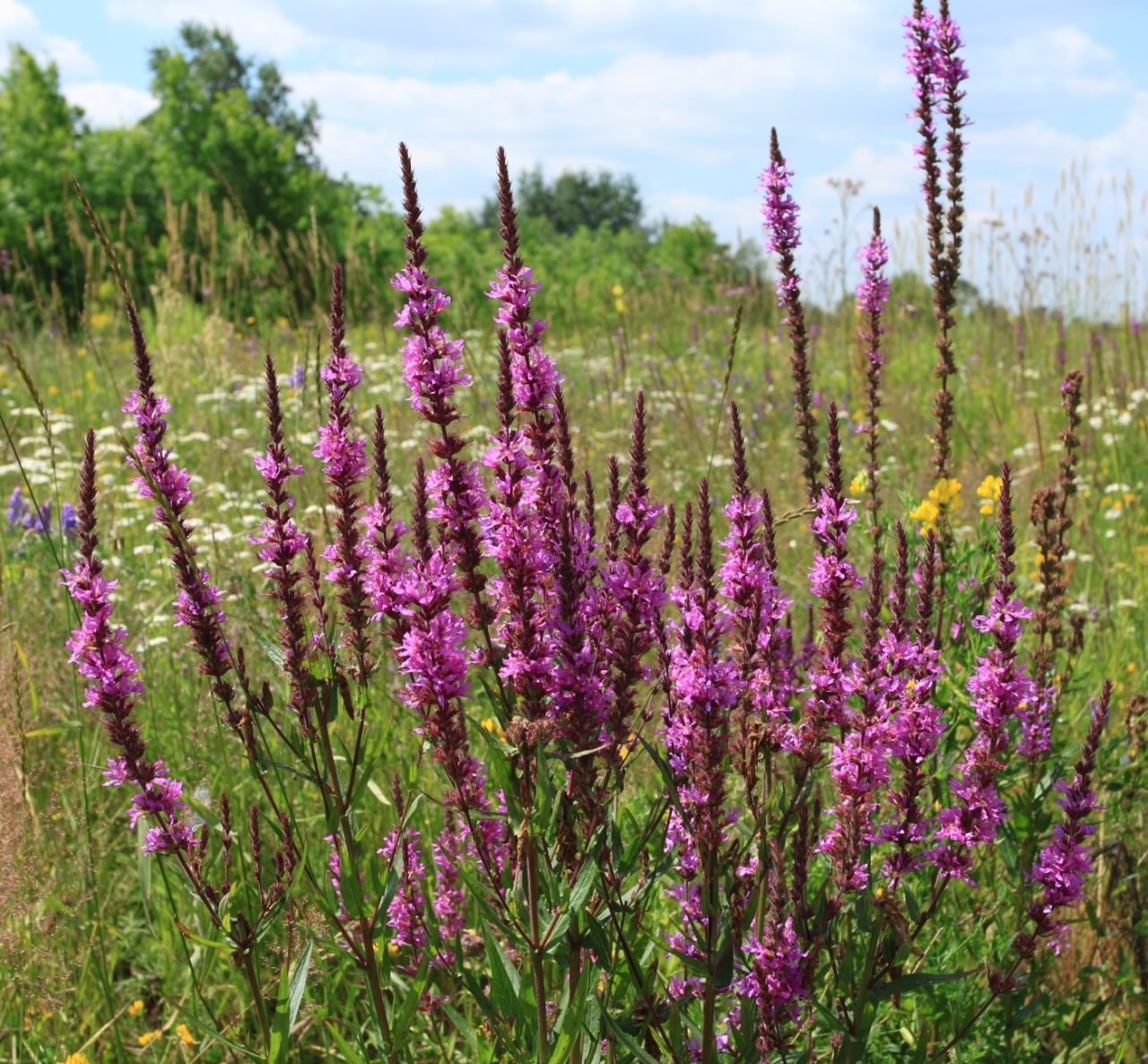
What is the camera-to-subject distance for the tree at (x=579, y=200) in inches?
3282

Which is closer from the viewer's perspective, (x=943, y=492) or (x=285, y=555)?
(x=285, y=555)

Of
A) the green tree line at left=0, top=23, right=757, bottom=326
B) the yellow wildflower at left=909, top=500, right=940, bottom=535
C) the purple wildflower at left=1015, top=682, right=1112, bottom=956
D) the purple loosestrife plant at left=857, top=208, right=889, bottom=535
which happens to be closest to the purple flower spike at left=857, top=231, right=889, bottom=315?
the purple loosestrife plant at left=857, top=208, right=889, bottom=535

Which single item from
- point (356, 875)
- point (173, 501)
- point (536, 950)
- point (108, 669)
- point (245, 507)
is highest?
point (173, 501)

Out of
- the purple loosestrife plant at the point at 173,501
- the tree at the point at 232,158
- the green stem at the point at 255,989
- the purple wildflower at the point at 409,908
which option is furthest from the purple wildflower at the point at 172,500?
the tree at the point at 232,158

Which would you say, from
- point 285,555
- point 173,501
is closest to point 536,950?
point 285,555

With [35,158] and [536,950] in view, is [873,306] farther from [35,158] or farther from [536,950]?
[35,158]

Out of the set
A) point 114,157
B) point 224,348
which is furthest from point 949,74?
point 114,157

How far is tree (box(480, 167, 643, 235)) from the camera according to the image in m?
83.4

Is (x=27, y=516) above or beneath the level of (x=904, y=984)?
above

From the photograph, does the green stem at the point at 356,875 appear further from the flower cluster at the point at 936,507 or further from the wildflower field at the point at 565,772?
the flower cluster at the point at 936,507

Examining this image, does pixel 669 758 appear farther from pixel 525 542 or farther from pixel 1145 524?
pixel 1145 524

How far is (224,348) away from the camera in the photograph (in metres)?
8.29

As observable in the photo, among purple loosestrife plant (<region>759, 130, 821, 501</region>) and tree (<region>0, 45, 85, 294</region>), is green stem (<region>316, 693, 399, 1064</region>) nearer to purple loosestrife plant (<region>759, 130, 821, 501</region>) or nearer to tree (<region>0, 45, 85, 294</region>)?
purple loosestrife plant (<region>759, 130, 821, 501</region>)

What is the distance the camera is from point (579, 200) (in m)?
84.7
